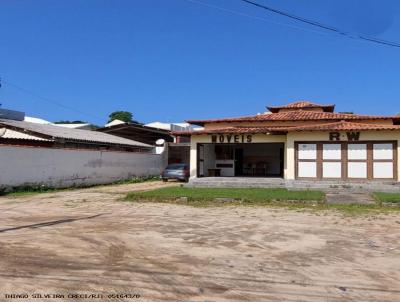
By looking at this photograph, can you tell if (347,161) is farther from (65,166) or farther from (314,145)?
(65,166)

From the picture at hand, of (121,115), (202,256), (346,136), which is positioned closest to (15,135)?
(346,136)

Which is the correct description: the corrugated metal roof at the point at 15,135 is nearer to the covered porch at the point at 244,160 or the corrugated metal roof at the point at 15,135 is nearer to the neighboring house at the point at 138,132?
the covered porch at the point at 244,160

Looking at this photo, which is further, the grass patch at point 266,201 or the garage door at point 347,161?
the garage door at point 347,161

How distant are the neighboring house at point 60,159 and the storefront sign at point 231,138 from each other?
7194mm

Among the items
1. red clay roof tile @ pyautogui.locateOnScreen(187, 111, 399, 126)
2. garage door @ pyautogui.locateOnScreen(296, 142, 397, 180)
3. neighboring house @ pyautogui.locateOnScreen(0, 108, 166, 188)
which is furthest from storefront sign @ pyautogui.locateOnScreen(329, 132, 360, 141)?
A: neighboring house @ pyautogui.locateOnScreen(0, 108, 166, 188)

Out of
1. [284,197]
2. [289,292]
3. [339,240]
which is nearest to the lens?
[289,292]

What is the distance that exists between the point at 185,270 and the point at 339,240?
3.98 m

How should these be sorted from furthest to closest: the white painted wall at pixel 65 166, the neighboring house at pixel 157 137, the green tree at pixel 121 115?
A: the green tree at pixel 121 115
the neighboring house at pixel 157 137
the white painted wall at pixel 65 166

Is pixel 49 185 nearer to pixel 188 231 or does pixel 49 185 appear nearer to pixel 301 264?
pixel 188 231

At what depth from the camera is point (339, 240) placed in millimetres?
Answer: 9211

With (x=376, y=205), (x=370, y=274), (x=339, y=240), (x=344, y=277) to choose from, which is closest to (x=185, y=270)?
(x=344, y=277)

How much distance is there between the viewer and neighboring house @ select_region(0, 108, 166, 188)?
831 inches

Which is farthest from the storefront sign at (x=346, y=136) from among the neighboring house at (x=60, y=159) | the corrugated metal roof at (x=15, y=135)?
the corrugated metal roof at (x=15, y=135)

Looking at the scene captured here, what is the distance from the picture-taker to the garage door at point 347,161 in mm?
21750
